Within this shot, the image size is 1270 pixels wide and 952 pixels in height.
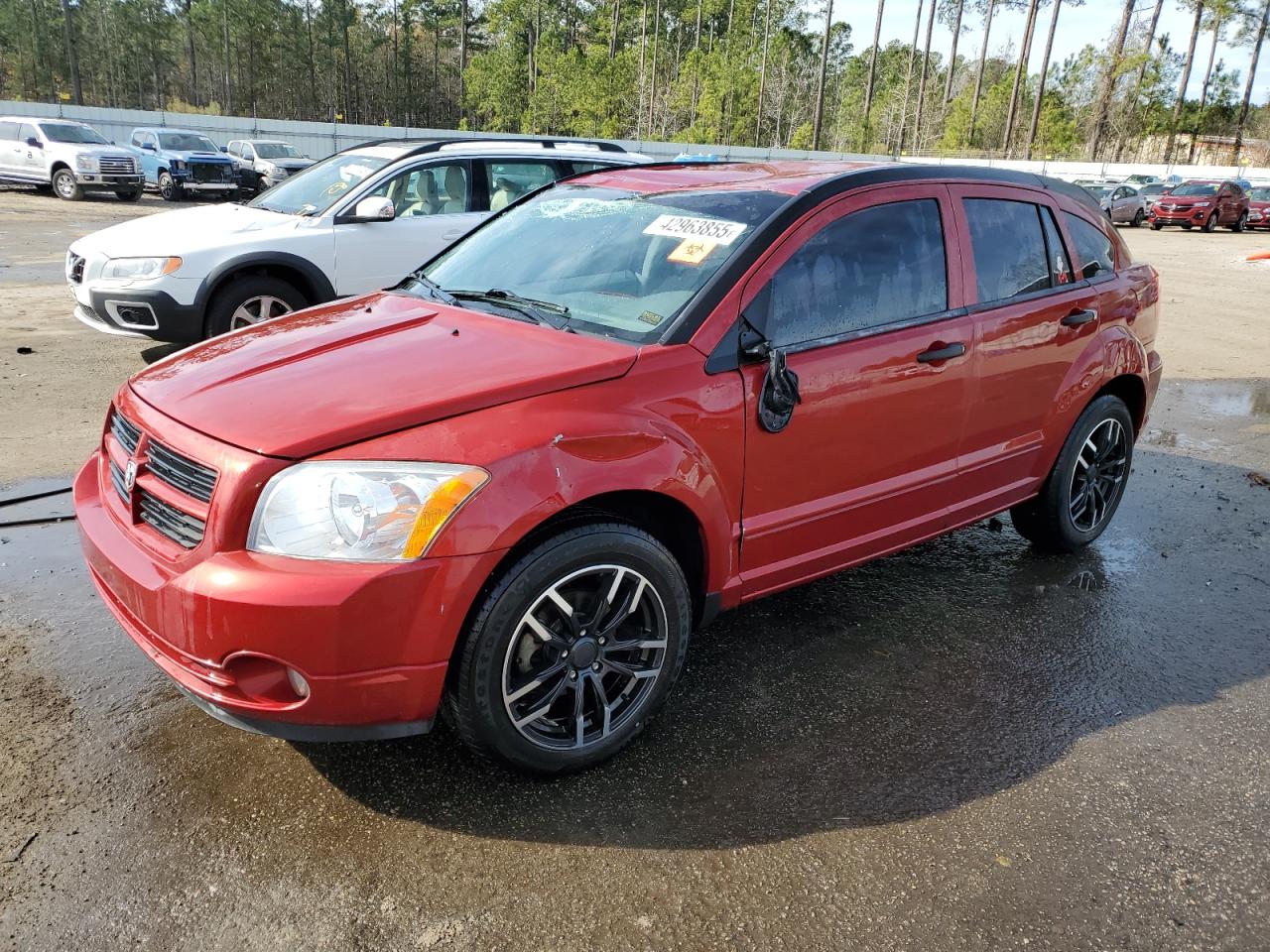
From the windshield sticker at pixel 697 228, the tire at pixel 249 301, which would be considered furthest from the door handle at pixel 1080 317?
the tire at pixel 249 301

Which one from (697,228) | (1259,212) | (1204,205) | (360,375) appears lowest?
(1259,212)

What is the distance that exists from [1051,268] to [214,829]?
153 inches

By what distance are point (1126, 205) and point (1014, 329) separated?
3491 cm

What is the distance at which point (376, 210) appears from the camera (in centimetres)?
716

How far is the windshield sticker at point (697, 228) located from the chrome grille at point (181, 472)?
1749mm

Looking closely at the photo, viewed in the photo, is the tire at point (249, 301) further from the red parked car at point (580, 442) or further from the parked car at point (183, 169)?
the parked car at point (183, 169)

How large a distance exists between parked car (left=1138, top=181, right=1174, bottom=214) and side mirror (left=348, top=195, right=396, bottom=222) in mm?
32758

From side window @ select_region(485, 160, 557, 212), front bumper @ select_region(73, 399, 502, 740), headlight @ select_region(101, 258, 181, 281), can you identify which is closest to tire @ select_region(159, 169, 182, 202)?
side window @ select_region(485, 160, 557, 212)

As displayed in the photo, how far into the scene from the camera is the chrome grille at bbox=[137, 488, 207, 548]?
8.30ft

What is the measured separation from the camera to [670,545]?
3.07 metres

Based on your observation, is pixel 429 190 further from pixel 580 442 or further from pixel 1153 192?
pixel 1153 192

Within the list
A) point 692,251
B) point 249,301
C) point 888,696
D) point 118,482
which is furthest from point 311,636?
point 249,301

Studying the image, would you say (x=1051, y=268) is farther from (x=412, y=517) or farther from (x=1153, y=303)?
(x=412, y=517)

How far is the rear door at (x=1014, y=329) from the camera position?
3842 mm
